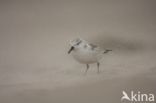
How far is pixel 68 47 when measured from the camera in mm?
2541

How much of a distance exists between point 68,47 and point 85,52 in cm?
16

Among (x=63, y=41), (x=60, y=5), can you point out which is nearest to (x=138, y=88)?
(x=63, y=41)

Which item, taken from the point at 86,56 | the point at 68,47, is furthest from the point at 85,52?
the point at 68,47

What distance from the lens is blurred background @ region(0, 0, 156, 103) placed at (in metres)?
2.44

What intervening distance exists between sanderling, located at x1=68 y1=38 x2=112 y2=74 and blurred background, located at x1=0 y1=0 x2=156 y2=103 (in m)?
0.04

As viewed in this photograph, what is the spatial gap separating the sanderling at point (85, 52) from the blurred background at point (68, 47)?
42 mm

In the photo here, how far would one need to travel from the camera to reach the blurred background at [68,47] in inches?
95.9

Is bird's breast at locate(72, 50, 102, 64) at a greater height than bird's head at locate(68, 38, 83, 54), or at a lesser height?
lesser

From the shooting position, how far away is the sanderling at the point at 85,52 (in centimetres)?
248

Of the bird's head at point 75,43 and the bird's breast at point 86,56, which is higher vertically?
the bird's head at point 75,43

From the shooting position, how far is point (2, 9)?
2.59 m

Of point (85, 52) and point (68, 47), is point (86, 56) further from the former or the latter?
point (68, 47)

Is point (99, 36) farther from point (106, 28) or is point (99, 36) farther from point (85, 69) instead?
point (85, 69)

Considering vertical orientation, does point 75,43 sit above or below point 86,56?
above
